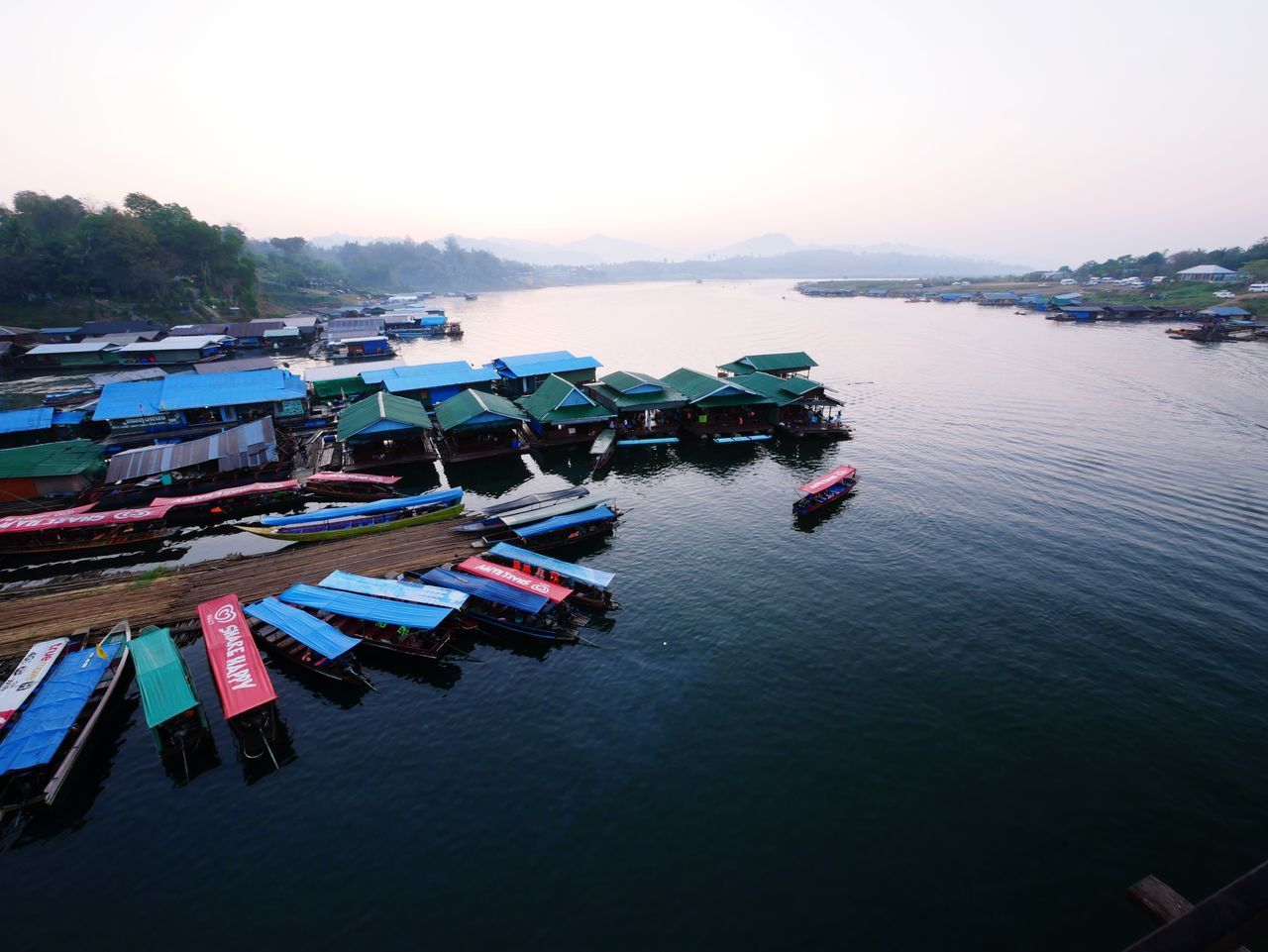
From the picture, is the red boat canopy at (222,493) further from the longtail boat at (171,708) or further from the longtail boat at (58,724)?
the longtail boat at (171,708)

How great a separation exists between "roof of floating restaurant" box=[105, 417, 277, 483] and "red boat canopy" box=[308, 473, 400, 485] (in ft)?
21.9

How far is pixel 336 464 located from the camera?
62.4m

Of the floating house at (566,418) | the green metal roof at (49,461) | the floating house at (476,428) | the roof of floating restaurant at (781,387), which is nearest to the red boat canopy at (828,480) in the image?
the roof of floating restaurant at (781,387)

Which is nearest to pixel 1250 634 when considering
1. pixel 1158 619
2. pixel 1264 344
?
pixel 1158 619

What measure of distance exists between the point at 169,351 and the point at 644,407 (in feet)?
347

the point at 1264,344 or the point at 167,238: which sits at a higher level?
the point at 167,238

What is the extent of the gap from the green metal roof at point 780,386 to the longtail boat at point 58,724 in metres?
67.9

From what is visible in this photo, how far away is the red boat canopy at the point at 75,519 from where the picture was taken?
45.2 meters

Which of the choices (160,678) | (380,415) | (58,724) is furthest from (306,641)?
(380,415)

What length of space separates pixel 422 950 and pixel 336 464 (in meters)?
51.4

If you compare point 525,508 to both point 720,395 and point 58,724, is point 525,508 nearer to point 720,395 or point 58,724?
point 58,724

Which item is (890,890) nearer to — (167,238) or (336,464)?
(336,464)

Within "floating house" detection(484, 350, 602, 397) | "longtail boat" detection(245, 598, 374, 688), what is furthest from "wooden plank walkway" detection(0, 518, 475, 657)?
"floating house" detection(484, 350, 602, 397)

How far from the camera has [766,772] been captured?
28375 mm
